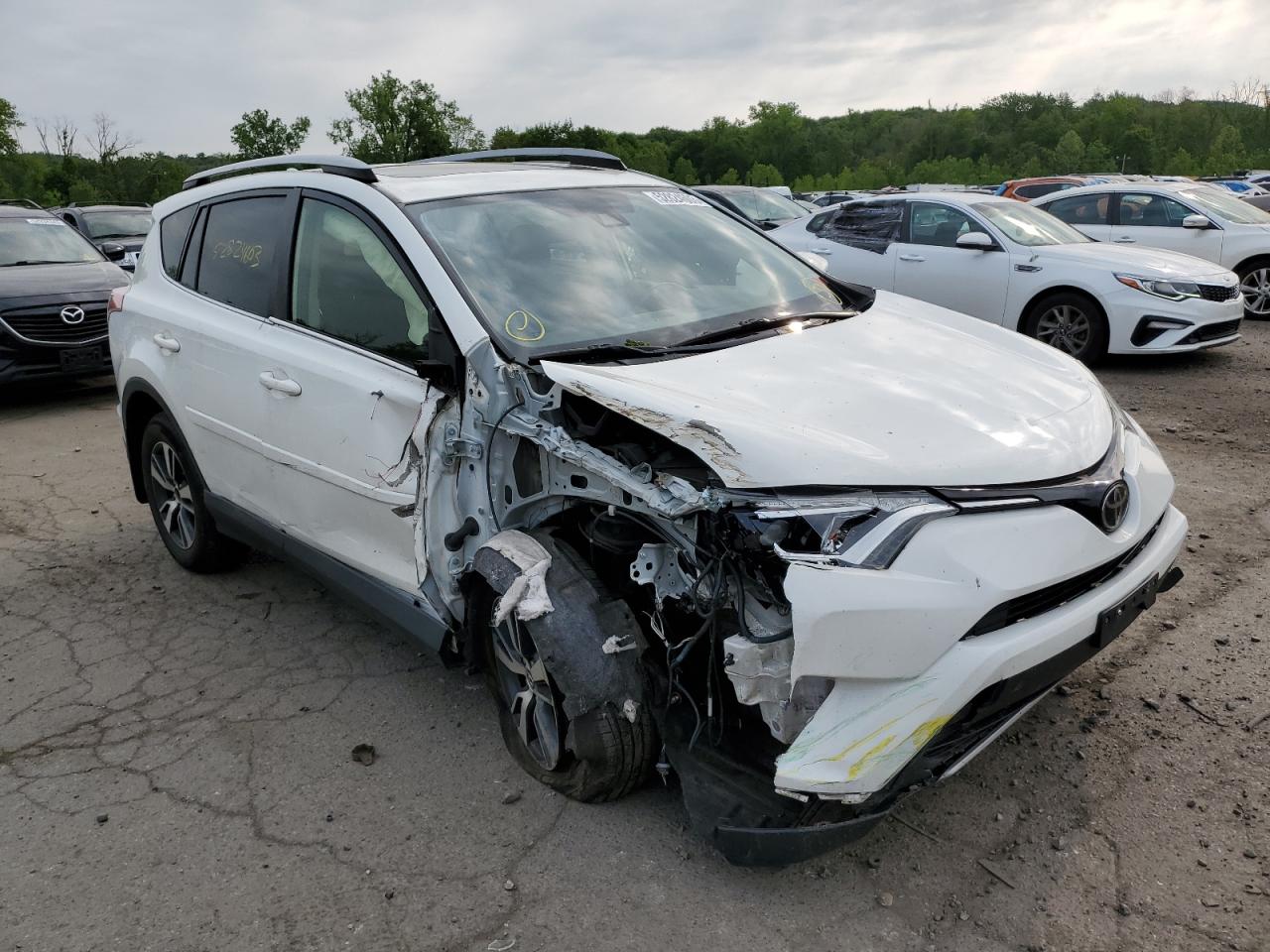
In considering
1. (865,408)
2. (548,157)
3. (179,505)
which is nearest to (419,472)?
(865,408)

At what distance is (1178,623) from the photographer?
3.84 m

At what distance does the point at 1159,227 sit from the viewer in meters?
11.2

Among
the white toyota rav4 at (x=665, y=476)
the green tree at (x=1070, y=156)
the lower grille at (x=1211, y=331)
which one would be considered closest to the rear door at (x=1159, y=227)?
the lower grille at (x=1211, y=331)

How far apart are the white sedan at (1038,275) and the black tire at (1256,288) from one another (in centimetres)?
249

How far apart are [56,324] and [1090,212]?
1094 centimetres

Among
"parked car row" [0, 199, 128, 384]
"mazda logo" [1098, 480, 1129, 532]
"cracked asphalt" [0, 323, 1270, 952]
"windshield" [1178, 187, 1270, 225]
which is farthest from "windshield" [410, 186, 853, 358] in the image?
"windshield" [1178, 187, 1270, 225]

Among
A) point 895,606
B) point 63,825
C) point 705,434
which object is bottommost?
point 63,825

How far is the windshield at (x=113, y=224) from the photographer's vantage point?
1316cm

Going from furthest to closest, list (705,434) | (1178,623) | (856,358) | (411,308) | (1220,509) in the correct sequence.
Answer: (1220,509)
(1178,623)
(411,308)
(856,358)
(705,434)

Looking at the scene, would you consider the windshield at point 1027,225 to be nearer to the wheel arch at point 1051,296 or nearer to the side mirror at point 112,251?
the wheel arch at point 1051,296

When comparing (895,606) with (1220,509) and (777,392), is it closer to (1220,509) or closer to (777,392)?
(777,392)

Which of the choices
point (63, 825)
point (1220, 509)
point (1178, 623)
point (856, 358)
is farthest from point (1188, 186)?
point (63, 825)

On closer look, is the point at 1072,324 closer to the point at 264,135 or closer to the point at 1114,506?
the point at 1114,506

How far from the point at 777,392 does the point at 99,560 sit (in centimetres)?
411
